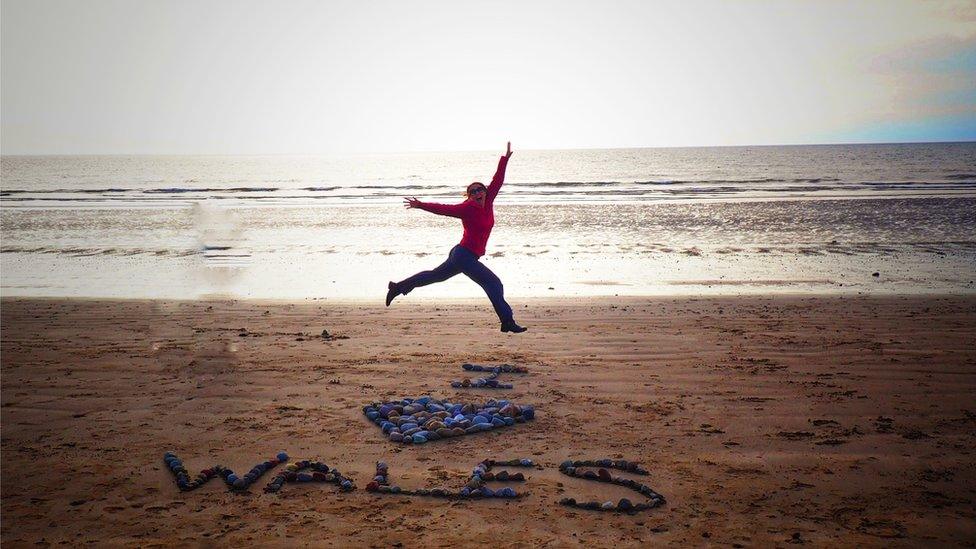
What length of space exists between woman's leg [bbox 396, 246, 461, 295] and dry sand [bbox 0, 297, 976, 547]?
120 centimetres

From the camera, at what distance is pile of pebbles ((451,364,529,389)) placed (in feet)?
29.1

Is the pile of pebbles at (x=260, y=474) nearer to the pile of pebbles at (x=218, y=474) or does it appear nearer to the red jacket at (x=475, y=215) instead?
the pile of pebbles at (x=218, y=474)

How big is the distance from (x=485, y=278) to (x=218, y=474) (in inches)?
156

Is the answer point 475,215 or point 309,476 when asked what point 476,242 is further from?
point 309,476

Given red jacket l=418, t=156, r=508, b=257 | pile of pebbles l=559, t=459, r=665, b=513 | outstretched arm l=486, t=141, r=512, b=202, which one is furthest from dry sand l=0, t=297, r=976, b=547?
outstretched arm l=486, t=141, r=512, b=202

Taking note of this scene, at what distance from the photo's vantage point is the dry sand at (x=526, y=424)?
215 inches

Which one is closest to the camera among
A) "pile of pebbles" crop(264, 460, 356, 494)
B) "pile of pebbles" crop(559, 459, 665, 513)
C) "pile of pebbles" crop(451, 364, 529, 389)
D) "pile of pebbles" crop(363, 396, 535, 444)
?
"pile of pebbles" crop(559, 459, 665, 513)

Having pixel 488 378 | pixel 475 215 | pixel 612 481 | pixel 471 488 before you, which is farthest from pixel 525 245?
pixel 471 488

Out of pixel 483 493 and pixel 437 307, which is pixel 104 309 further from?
pixel 483 493

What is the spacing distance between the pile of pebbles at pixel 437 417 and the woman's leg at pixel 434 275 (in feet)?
5.44

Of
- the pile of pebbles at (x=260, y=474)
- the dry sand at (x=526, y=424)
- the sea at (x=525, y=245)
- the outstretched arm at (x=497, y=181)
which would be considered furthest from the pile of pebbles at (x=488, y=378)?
the sea at (x=525, y=245)

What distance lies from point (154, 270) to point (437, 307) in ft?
31.3

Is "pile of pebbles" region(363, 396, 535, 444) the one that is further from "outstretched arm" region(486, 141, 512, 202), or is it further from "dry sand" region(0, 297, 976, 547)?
"outstretched arm" region(486, 141, 512, 202)

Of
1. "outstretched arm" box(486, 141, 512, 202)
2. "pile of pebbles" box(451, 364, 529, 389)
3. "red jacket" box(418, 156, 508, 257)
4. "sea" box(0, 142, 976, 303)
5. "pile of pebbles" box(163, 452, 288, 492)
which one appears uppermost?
"outstretched arm" box(486, 141, 512, 202)
